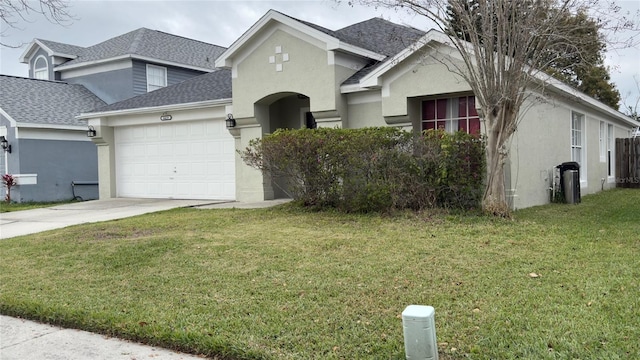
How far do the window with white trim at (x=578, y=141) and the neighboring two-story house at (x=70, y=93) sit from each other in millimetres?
16704

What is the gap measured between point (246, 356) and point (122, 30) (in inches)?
1042

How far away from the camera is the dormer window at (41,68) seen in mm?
25469

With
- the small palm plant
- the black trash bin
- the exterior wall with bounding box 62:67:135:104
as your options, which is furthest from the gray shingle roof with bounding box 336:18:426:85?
the small palm plant

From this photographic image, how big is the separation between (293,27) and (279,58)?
909 mm

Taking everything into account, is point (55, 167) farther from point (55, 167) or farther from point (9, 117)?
point (9, 117)

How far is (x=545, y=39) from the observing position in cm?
1002

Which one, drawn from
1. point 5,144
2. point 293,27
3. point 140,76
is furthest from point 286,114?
point 5,144

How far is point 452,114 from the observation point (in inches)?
504

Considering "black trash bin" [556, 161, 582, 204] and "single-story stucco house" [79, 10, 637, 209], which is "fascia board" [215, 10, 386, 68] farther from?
"black trash bin" [556, 161, 582, 204]

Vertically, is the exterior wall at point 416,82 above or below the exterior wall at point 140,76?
below

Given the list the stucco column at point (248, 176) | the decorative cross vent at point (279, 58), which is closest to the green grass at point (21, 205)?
the stucco column at point (248, 176)

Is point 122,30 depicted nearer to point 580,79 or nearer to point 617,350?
point 580,79

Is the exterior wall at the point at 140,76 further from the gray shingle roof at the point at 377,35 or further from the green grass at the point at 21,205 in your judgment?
the gray shingle roof at the point at 377,35

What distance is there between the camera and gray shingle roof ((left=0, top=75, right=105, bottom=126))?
779 inches
